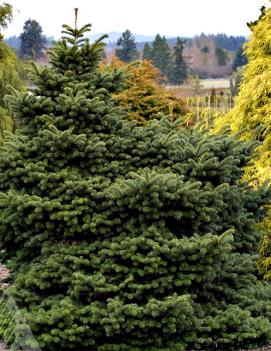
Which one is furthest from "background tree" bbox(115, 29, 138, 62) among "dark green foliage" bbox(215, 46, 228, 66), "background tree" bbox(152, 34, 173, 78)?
"dark green foliage" bbox(215, 46, 228, 66)

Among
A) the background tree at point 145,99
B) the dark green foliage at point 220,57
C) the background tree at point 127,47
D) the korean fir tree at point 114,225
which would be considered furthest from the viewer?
the dark green foliage at point 220,57

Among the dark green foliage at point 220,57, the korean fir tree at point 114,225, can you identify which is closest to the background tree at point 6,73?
the korean fir tree at point 114,225

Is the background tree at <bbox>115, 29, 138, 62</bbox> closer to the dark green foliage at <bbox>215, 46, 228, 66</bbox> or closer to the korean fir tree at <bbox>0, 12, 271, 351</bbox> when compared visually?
the dark green foliage at <bbox>215, 46, 228, 66</bbox>

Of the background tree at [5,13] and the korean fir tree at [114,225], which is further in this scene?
the background tree at [5,13]

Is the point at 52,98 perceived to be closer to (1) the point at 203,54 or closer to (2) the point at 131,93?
(2) the point at 131,93

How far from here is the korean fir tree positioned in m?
5.96

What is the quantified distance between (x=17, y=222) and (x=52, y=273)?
67 cm

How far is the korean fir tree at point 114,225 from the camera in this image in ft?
19.6

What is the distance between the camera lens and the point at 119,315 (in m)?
5.88

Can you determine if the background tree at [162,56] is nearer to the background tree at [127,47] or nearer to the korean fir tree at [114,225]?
the background tree at [127,47]

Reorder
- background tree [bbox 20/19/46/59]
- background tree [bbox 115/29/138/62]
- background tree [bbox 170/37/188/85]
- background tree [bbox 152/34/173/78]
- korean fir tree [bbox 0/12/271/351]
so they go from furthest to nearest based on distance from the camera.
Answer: background tree [bbox 20/19/46/59]
background tree [bbox 115/29/138/62]
background tree [bbox 170/37/188/85]
background tree [bbox 152/34/173/78]
korean fir tree [bbox 0/12/271/351]

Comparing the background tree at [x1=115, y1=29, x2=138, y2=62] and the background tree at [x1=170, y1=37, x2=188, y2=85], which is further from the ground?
the background tree at [x1=115, y1=29, x2=138, y2=62]

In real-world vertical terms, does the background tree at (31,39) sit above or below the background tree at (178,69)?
above

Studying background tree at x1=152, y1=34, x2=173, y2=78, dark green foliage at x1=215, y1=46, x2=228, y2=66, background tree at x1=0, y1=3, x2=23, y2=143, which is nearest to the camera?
background tree at x1=0, y1=3, x2=23, y2=143
